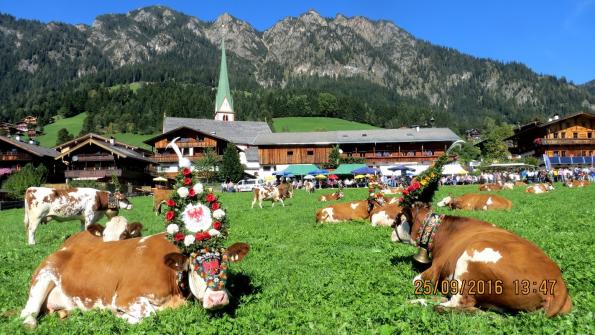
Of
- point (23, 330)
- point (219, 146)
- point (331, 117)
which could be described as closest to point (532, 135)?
point (219, 146)

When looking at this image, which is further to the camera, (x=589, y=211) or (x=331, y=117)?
(x=331, y=117)

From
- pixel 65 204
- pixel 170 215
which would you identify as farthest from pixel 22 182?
pixel 170 215

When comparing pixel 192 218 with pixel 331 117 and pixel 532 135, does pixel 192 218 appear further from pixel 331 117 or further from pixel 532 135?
A: pixel 331 117

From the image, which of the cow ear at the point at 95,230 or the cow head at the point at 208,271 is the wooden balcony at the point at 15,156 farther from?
the cow head at the point at 208,271

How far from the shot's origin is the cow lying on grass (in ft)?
22.9

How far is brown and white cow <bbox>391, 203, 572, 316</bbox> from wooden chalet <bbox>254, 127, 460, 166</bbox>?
223ft

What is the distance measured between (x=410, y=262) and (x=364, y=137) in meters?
69.5

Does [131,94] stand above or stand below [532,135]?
above

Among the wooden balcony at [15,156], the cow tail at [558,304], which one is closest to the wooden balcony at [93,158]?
the wooden balcony at [15,156]

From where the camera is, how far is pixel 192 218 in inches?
229

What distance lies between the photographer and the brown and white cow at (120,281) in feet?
18.1

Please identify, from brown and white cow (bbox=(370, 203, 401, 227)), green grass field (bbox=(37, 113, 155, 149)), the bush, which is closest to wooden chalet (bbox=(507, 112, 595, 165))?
brown and white cow (bbox=(370, 203, 401, 227))

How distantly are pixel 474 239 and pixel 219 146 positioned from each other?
7210 centimetres

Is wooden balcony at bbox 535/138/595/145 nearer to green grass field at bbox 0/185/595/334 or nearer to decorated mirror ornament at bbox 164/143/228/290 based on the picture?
green grass field at bbox 0/185/595/334
